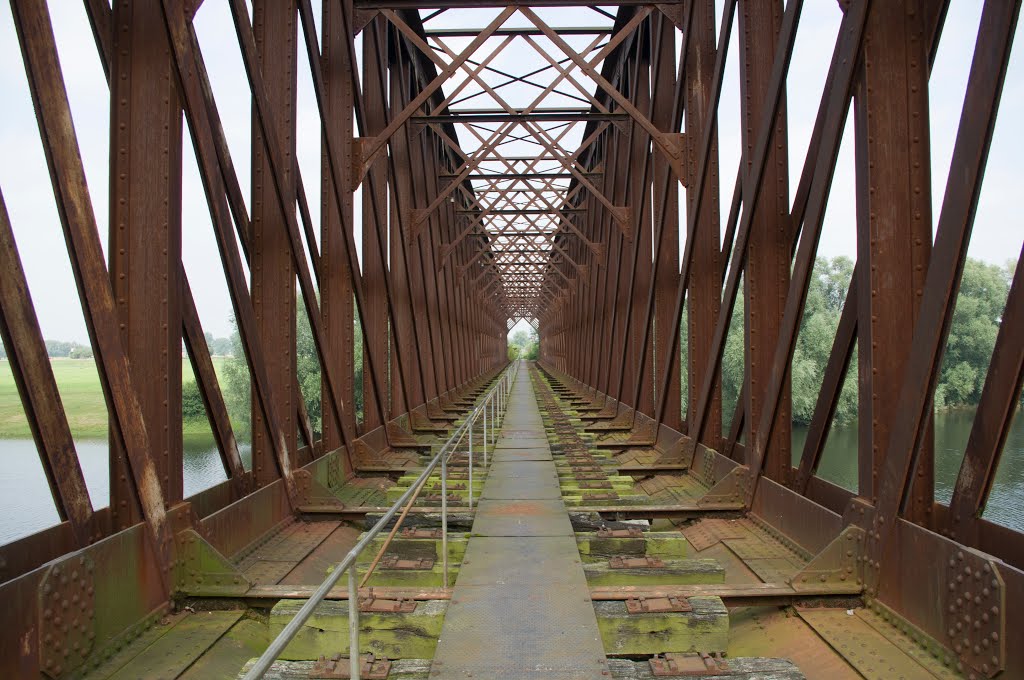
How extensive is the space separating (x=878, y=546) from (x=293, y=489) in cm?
501

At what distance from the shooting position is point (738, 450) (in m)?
8.47

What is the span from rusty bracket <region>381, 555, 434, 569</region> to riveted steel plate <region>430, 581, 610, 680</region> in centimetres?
52

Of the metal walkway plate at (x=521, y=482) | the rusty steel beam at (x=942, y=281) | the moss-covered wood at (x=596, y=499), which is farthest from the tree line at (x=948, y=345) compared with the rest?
the rusty steel beam at (x=942, y=281)

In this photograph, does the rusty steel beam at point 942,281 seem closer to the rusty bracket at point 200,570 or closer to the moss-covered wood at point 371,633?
the moss-covered wood at point 371,633

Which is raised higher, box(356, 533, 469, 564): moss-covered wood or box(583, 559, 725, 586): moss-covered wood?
box(356, 533, 469, 564): moss-covered wood

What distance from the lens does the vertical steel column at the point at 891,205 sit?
15.0 feet

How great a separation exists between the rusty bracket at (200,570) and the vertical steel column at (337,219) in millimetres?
4207

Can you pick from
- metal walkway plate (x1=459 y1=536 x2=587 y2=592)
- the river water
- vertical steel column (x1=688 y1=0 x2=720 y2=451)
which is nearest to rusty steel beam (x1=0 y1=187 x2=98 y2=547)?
metal walkway plate (x1=459 y1=536 x2=587 y2=592)

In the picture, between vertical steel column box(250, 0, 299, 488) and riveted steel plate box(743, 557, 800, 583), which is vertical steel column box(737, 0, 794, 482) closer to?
riveted steel plate box(743, 557, 800, 583)

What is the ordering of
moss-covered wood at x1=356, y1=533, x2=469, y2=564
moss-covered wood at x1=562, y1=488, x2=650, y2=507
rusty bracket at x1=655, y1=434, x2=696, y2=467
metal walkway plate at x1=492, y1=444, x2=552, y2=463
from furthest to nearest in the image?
metal walkway plate at x1=492, y1=444, x2=552, y2=463
rusty bracket at x1=655, y1=434, x2=696, y2=467
moss-covered wood at x1=562, y1=488, x2=650, y2=507
moss-covered wood at x1=356, y1=533, x2=469, y2=564

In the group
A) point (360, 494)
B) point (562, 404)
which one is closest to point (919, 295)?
point (360, 494)

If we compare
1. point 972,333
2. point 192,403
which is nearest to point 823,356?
point 972,333

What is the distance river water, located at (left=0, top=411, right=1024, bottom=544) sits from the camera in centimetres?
1903

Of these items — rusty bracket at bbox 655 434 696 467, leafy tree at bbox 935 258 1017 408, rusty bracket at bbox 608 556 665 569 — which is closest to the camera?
rusty bracket at bbox 608 556 665 569
